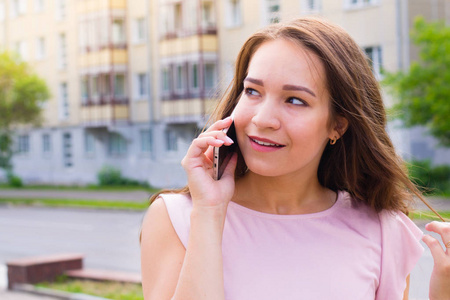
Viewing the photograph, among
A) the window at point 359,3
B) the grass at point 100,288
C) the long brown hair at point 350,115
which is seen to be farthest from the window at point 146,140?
the long brown hair at point 350,115

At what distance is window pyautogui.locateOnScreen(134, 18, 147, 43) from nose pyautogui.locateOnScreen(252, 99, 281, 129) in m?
32.3

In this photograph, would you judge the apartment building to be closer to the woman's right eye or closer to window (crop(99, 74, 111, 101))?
window (crop(99, 74, 111, 101))

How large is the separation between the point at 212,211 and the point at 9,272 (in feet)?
25.0

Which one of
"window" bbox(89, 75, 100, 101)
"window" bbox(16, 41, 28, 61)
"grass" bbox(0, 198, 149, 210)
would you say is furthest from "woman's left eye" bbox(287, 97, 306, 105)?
"window" bbox(16, 41, 28, 61)

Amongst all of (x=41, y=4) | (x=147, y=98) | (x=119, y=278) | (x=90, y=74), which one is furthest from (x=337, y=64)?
(x=41, y=4)

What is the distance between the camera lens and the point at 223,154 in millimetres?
Answer: 2168

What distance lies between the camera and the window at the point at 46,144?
39.3 metres

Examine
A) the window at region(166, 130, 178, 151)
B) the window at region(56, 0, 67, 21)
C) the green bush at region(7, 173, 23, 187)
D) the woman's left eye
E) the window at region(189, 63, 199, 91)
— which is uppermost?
the window at region(56, 0, 67, 21)

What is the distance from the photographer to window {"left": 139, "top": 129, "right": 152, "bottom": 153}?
109ft

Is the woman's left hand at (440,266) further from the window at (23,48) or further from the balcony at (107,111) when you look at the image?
the window at (23,48)

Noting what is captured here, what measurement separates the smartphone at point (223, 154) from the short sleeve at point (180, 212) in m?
0.13

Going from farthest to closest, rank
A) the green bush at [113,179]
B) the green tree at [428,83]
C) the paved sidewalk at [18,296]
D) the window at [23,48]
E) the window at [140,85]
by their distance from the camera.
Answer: the window at [23,48] → the window at [140,85] → the green bush at [113,179] → the green tree at [428,83] → the paved sidewalk at [18,296]

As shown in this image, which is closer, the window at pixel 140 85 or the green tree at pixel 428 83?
the green tree at pixel 428 83

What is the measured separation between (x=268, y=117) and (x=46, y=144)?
128 ft
